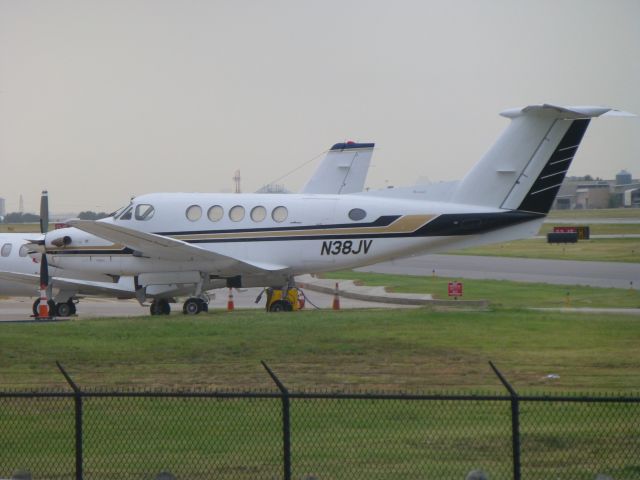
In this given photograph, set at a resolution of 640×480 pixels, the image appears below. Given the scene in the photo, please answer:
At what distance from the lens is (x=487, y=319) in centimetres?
2925

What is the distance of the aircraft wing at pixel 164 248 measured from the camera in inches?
1319

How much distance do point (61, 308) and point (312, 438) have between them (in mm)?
23326

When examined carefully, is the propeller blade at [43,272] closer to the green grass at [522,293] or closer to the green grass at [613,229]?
the green grass at [522,293]

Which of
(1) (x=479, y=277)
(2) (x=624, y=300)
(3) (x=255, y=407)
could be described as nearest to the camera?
(3) (x=255, y=407)

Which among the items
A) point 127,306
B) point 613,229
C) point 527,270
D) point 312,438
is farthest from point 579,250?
point 312,438

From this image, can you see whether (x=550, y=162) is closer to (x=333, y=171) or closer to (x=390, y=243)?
(x=390, y=243)

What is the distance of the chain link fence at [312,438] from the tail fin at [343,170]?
25853mm

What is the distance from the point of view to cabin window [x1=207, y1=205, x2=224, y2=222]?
35062 millimetres

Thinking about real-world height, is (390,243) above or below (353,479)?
above

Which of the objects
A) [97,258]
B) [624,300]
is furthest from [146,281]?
[624,300]

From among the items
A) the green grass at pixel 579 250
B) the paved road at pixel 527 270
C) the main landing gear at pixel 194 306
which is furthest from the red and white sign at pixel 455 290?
the green grass at pixel 579 250

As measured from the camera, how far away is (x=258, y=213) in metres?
34.8

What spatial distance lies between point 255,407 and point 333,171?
26.9m

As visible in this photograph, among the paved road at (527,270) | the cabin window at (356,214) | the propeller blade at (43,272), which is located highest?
the cabin window at (356,214)
